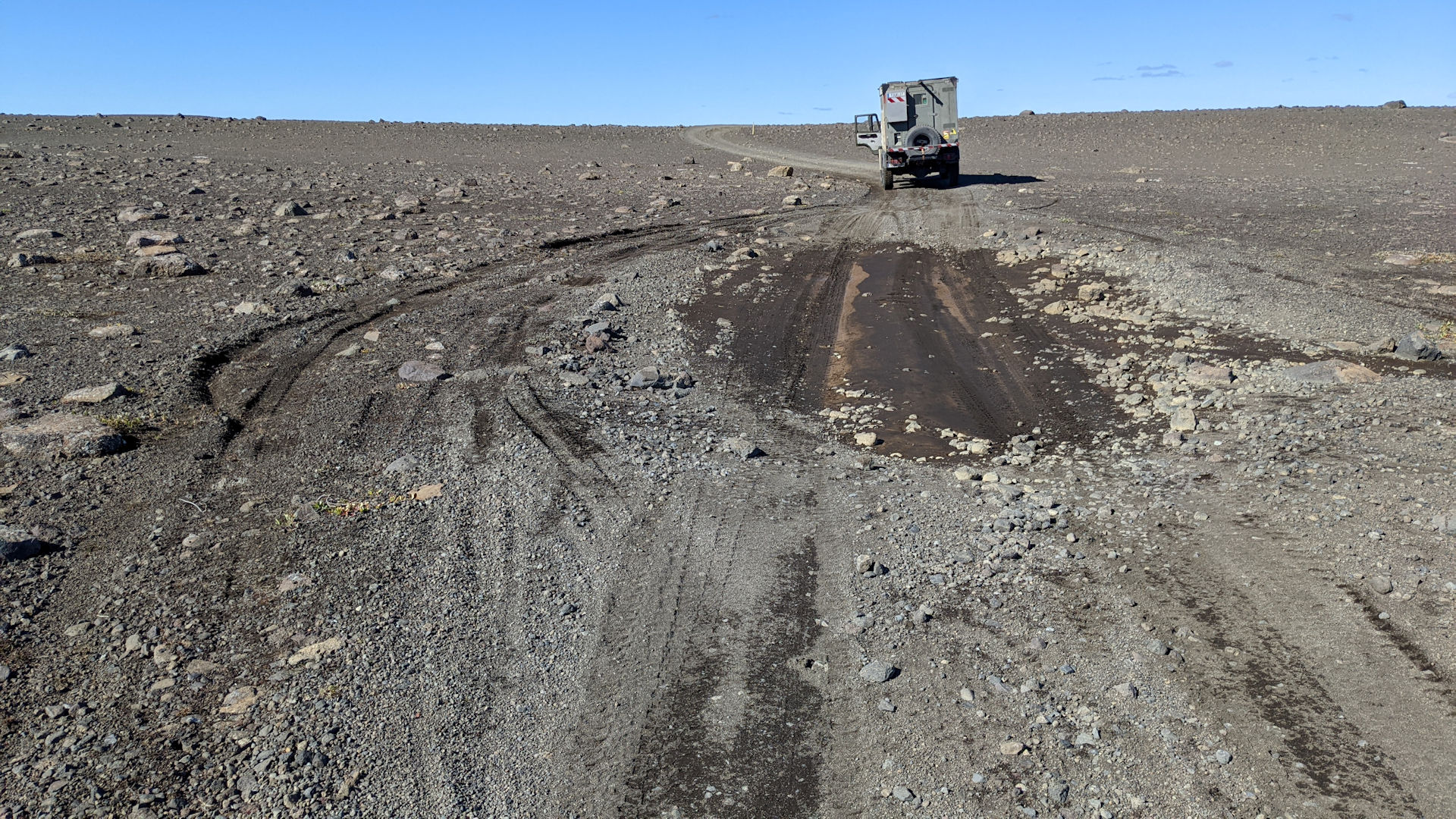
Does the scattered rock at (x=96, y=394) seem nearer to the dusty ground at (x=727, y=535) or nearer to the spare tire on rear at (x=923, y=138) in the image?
the dusty ground at (x=727, y=535)

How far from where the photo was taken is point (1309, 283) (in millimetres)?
11109

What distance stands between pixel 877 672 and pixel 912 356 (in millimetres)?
6047

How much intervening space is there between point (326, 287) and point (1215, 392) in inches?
435

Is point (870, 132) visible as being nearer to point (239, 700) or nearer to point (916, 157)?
point (916, 157)

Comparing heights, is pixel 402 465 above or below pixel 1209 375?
below

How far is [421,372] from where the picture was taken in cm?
905

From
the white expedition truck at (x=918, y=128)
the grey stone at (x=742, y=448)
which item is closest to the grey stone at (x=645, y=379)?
the grey stone at (x=742, y=448)

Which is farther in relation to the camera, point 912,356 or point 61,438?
point 912,356

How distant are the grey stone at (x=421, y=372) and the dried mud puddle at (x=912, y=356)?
10.6 feet

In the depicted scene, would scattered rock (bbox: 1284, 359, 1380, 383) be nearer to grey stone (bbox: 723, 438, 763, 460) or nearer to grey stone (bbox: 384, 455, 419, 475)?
grey stone (bbox: 723, 438, 763, 460)

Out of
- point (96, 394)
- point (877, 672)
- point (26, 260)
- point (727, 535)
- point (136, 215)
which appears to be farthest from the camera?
point (136, 215)

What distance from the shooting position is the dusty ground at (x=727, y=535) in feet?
12.8

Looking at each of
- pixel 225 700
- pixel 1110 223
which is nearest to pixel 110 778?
pixel 225 700

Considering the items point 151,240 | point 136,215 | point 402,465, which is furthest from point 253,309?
point 136,215
